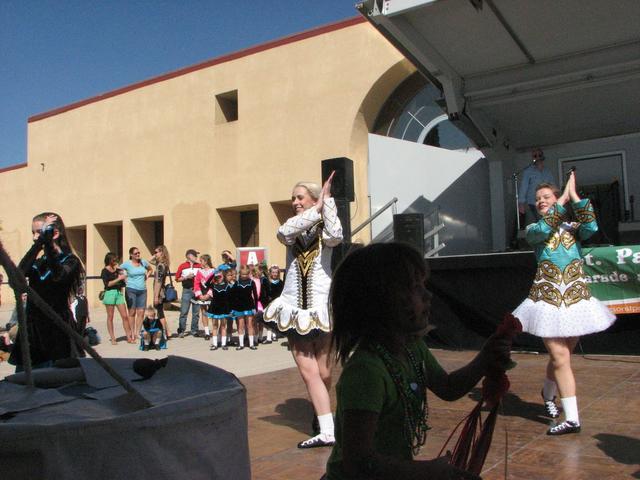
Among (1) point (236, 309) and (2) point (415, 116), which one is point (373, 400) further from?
(2) point (415, 116)

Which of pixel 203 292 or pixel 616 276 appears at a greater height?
pixel 616 276

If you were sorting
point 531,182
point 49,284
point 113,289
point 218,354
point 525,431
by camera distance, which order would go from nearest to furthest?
point 49,284
point 525,431
point 218,354
point 531,182
point 113,289

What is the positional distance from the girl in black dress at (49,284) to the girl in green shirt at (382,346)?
241 centimetres

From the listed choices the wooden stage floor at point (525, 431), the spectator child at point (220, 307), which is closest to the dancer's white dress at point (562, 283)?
the wooden stage floor at point (525, 431)

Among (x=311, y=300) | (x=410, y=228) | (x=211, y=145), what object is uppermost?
(x=211, y=145)

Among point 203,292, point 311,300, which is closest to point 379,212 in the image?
point 203,292

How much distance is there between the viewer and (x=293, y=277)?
3971 mm

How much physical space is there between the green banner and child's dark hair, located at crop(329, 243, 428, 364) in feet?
20.2

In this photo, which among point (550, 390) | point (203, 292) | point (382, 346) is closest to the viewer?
point (382, 346)

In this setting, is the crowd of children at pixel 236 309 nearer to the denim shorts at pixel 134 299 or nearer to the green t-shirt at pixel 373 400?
the denim shorts at pixel 134 299

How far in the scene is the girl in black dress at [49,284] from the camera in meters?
3.48

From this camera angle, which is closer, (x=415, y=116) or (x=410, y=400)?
(x=410, y=400)

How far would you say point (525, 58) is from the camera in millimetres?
8609

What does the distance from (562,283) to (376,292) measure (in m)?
3.05
